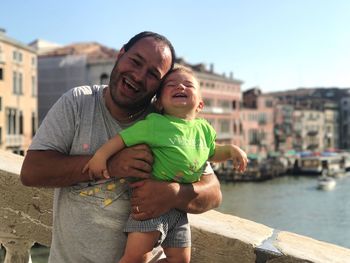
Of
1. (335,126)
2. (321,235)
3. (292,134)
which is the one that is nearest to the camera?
(321,235)

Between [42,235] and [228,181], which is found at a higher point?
[42,235]

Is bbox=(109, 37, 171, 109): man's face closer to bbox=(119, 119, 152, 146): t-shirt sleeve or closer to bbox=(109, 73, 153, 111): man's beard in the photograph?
bbox=(109, 73, 153, 111): man's beard

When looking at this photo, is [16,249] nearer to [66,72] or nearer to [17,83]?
[17,83]

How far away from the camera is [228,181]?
119ft

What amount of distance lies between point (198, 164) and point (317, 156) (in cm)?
4525

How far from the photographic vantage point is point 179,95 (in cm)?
171

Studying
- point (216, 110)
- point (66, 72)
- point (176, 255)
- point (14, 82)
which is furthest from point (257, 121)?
point (176, 255)

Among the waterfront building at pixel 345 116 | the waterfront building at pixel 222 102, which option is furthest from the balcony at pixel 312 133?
the waterfront building at pixel 222 102

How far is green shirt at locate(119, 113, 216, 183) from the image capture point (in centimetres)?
160

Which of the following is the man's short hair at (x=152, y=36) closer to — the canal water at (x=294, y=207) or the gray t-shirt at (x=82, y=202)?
the gray t-shirt at (x=82, y=202)

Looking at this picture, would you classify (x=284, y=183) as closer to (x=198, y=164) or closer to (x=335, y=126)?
(x=335, y=126)

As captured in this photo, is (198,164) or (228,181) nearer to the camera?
(198,164)

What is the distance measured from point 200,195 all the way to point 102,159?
37cm

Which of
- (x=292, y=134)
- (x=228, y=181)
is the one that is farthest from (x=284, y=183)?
(x=292, y=134)
